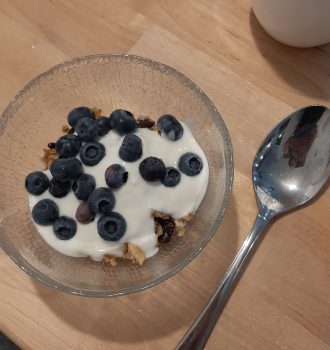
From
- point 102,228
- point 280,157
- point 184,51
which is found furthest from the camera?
point 184,51

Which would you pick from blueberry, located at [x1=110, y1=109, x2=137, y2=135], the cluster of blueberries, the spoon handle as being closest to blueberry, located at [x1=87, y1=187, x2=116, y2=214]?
the cluster of blueberries

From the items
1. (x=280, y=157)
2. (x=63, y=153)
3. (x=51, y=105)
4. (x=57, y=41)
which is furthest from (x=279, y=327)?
(x=57, y=41)

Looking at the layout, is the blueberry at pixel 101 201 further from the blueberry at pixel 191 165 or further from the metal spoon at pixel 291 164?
the metal spoon at pixel 291 164

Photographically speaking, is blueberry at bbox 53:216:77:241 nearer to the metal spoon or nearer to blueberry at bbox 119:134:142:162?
blueberry at bbox 119:134:142:162

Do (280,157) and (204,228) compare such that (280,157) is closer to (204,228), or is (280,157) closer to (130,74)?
(204,228)

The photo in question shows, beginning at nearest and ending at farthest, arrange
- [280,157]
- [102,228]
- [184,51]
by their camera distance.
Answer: [102,228]
[280,157]
[184,51]

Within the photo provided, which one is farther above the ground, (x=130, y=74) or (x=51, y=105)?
(x=130, y=74)

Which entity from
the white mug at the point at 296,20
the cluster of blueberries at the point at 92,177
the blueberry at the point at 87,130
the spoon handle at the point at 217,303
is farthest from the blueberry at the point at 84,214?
the white mug at the point at 296,20
